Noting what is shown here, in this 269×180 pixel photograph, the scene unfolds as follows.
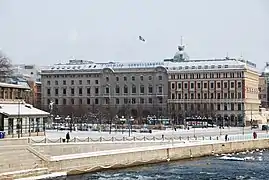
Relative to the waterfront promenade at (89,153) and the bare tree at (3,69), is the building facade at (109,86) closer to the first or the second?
the bare tree at (3,69)

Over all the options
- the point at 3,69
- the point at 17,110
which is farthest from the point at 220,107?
the point at 17,110

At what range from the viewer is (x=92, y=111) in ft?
A: 449

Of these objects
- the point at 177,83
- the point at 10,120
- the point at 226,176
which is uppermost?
the point at 177,83

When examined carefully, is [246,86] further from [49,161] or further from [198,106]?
[49,161]

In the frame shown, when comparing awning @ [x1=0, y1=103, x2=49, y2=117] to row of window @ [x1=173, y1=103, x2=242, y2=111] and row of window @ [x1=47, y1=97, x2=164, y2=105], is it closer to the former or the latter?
row of window @ [x1=173, y1=103, x2=242, y2=111]

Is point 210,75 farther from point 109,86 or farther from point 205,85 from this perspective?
point 109,86

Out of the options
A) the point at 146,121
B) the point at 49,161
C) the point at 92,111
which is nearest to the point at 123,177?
the point at 49,161

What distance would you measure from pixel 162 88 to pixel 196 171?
309 ft

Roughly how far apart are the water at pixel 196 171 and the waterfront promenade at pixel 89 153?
1208mm

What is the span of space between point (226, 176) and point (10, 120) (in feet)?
65.3

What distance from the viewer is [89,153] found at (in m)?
54.7

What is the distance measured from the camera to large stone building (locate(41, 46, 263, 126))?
14150cm

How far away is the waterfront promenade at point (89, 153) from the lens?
47.2 m

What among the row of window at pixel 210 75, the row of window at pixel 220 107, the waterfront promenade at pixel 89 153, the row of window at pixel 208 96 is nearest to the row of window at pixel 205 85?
the row of window at pixel 210 75
